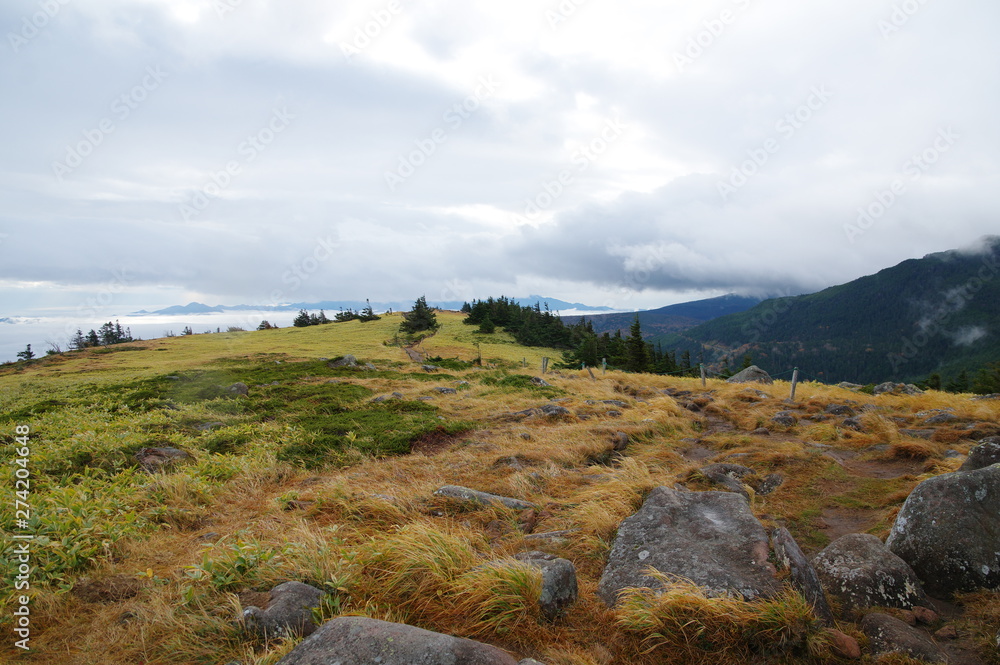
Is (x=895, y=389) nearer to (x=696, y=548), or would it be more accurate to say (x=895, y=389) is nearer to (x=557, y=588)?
(x=696, y=548)

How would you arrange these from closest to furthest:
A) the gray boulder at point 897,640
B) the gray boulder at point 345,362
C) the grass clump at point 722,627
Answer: the gray boulder at point 897,640 → the grass clump at point 722,627 → the gray boulder at point 345,362

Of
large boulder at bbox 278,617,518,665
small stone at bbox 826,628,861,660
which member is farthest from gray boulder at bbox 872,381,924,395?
large boulder at bbox 278,617,518,665

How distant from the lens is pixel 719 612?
3822 mm

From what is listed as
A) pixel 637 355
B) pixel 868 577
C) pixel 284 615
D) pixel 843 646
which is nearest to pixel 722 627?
pixel 843 646

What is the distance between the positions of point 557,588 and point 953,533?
4163 mm

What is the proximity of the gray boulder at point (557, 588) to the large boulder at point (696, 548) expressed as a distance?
0.41 meters

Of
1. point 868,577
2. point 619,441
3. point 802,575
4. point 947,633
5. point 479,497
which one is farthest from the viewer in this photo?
point 619,441

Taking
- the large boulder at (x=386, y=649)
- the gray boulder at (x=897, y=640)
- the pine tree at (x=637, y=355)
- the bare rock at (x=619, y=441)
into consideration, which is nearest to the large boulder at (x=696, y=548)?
the gray boulder at (x=897, y=640)

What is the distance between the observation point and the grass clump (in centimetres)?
363

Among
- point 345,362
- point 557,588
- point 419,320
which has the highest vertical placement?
point 419,320

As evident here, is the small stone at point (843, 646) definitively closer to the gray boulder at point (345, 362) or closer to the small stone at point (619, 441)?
the small stone at point (619, 441)

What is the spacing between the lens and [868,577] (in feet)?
14.0

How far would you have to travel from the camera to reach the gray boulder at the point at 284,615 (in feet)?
12.6

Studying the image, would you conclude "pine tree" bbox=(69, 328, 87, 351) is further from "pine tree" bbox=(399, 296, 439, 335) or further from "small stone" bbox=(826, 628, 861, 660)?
"small stone" bbox=(826, 628, 861, 660)
